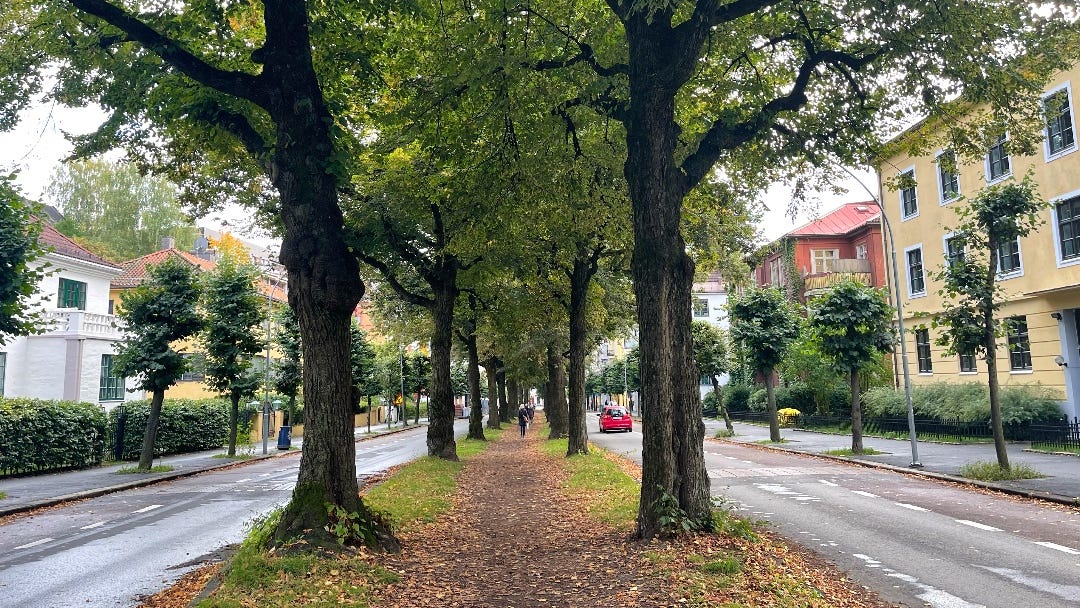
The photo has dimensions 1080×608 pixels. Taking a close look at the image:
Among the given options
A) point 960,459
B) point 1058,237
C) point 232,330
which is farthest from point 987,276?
point 232,330

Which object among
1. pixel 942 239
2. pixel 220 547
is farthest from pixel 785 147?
pixel 942 239

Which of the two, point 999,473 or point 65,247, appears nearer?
point 999,473

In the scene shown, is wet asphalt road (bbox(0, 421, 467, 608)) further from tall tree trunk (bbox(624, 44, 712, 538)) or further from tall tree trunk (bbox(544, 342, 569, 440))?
tall tree trunk (bbox(544, 342, 569, 440))

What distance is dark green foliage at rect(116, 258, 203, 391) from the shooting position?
71.9ft

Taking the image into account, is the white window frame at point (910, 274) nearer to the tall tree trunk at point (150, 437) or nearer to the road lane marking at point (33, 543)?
the tall tree trunk at point (150, 437)

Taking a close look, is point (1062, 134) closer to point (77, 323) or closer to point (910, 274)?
point (910, 274)

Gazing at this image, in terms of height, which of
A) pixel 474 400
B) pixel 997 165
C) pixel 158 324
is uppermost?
pixel 997 165

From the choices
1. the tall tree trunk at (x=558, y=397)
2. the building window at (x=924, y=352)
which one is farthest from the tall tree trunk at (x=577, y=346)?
the building window at (x=924, y=352)

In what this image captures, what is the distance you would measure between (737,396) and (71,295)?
133 feet

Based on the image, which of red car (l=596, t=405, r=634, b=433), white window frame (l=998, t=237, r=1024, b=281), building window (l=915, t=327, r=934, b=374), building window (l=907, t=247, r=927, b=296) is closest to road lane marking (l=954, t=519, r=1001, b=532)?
white window frame (l=998, t=237, r=1024, b=281)

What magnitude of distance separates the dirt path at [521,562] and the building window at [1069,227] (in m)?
19.7

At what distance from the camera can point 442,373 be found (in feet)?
63.7

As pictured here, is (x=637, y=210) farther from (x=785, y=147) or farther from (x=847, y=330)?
(x=847, y=330)

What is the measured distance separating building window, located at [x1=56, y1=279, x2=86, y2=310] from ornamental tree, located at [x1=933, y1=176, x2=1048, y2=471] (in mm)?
35946
